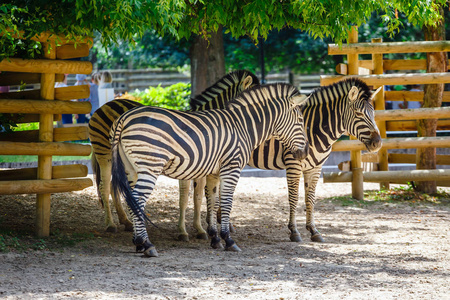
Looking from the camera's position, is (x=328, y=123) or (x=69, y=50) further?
(x=328, y=123)

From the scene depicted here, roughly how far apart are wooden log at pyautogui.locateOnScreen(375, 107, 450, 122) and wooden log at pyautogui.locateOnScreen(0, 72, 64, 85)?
17.9 ft

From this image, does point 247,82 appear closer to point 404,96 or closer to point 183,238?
point 183,238

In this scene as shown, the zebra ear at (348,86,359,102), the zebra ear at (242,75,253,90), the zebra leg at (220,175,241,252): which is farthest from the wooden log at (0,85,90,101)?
the zebra ear at (348,86,359,102)

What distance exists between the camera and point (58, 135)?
7.04 metres

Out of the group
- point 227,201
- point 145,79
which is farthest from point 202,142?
point 145,79

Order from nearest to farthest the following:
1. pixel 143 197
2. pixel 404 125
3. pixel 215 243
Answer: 1. pixel 143 197
2. pixel 215 243
3. pixel 404 125

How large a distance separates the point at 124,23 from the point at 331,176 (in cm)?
562

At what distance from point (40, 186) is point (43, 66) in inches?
58.1

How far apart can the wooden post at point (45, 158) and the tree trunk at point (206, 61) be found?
16.3 feet

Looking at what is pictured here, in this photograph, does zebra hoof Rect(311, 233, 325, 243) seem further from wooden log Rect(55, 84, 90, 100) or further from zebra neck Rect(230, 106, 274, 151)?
wooden log Rect(55, 84, 90, 100)

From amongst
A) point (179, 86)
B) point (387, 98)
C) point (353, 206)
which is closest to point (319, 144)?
point (353, 206)

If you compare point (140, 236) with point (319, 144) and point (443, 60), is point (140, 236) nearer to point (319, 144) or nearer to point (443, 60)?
point (319, 144)

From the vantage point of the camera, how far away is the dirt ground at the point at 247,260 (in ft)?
15.5

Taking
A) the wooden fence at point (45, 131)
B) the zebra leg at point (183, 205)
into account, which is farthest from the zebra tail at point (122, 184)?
the wooden fence at point (45, 131)
